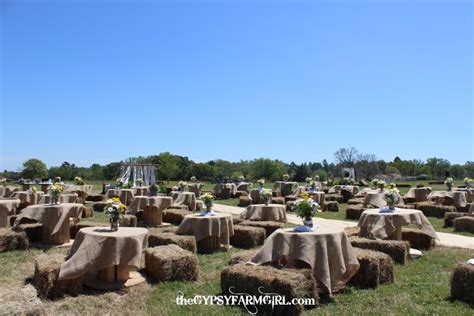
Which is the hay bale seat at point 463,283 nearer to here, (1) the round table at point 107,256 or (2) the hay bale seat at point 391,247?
(2) the hay bale seat at point 391,247

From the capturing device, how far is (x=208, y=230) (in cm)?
1011

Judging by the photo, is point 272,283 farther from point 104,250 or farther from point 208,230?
point 208,230

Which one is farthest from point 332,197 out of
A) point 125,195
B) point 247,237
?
point 247,237

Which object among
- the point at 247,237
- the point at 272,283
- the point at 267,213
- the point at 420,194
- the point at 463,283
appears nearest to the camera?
the point at 272,283

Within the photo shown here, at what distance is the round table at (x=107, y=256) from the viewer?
6.44 metres

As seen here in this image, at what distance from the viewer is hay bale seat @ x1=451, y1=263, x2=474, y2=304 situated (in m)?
5.93

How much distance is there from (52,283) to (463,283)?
19.1 ft

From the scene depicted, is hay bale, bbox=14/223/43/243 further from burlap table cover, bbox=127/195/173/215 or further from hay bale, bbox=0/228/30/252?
burlap table cover, bbox=127/195/173/215

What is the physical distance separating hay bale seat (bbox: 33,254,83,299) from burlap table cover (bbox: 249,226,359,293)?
2.68 meters

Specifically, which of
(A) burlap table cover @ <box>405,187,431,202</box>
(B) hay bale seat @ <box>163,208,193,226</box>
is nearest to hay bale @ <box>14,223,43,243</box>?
(B) hay bale seat @ <box>163,208,193,226</box>

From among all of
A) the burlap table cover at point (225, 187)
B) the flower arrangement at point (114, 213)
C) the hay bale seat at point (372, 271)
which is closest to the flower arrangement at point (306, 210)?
the hay bale seat at point (372, 271)

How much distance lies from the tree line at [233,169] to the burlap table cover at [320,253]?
133 feet

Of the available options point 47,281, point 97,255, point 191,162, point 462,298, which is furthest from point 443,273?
point 191,162

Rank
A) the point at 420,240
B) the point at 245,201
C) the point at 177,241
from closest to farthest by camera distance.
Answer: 1. the point at 177,241
2. the point at 420,240
3. the point at 245,201
